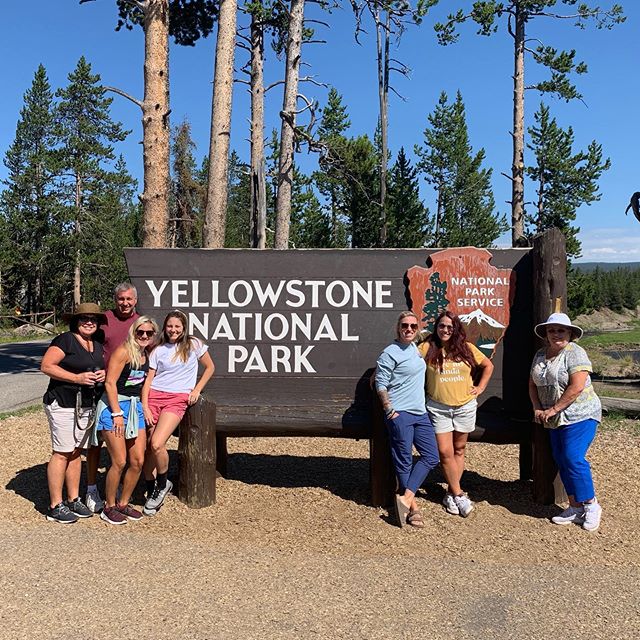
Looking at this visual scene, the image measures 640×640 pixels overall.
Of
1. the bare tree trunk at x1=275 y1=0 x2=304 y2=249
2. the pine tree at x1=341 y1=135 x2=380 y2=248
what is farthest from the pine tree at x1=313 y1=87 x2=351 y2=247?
the bare tree trunk at x1=275 y1=0 x2=304 y2=249

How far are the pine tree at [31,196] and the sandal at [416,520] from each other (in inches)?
1486

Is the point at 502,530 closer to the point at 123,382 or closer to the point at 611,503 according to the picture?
the point at 611,503

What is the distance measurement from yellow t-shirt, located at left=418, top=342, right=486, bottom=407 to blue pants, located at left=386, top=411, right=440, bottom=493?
0.67 feet

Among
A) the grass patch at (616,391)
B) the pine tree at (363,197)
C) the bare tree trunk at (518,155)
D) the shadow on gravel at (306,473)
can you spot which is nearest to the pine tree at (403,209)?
the pine tree at (363,197)

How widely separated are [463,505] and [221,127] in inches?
232

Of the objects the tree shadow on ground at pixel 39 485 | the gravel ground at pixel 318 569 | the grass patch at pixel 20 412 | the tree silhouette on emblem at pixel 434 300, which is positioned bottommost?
the grass patch at pixel 20 412

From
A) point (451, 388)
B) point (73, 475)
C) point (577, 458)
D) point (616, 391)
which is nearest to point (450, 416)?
point (451, 388)

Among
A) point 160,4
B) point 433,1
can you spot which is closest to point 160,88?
point 160,4

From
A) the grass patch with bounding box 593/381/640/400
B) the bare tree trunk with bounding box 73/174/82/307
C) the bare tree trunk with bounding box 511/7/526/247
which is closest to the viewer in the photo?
the grass patch with bounding box 593/381/640/400

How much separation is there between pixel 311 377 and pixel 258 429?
60 centimetres

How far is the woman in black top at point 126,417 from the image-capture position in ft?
15.2

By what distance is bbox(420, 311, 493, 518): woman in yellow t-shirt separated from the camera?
16.2 ft

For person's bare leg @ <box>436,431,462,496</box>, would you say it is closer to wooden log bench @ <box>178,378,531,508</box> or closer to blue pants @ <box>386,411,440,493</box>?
blue pants @ <box>386,411,440,493</box>

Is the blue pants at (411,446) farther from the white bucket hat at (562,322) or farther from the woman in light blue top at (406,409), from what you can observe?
the white bucket hat at (562,322)
